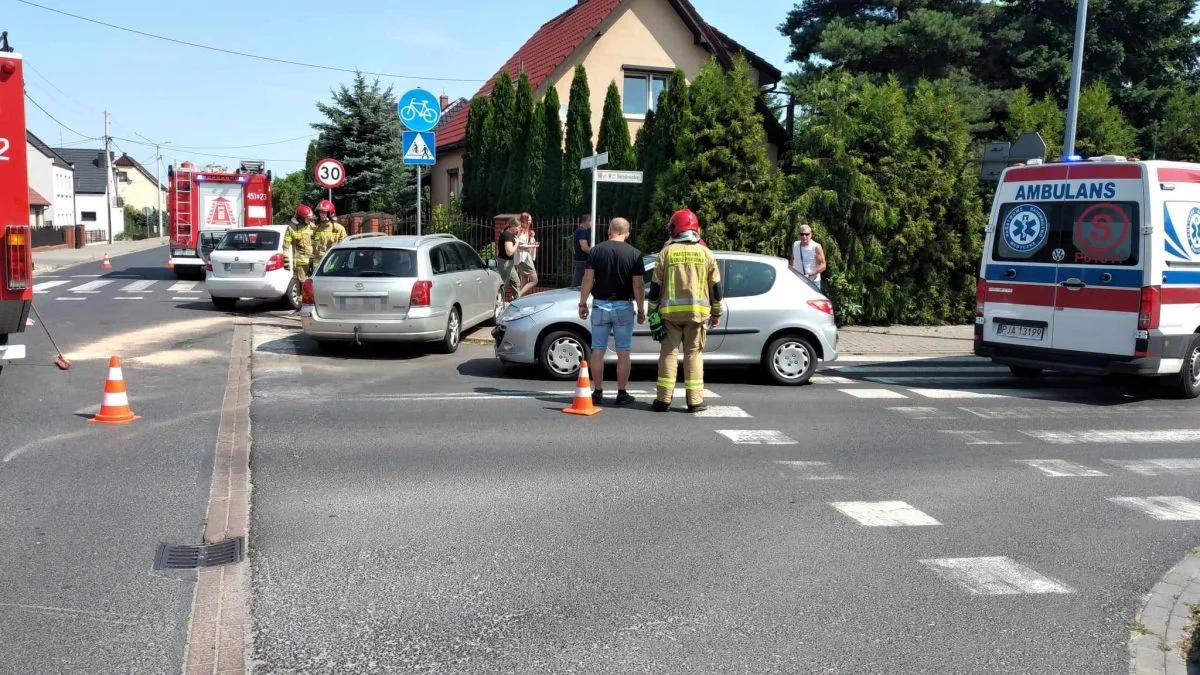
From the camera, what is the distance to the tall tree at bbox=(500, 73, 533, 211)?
24.2 meters

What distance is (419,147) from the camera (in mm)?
14234

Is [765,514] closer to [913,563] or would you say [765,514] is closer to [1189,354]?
[913,563]

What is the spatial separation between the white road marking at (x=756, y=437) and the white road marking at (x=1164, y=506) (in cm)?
242

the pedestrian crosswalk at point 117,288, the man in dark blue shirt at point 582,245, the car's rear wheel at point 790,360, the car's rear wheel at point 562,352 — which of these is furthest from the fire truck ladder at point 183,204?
the car's rear wheel at point 790,360

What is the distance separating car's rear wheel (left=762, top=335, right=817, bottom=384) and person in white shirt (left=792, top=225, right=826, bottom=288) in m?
3.82

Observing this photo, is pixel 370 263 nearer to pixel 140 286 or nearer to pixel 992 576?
pixel 992 576

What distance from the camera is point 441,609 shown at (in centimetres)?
453

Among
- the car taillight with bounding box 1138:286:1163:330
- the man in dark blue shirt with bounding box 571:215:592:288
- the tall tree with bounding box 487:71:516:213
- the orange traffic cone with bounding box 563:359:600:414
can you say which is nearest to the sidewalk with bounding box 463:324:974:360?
the man in dark blue shirt with bounding box 571:215:592:288

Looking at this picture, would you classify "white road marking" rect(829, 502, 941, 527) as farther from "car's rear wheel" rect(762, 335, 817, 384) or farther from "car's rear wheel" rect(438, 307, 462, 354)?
"car's rear wheel" rect(438, 307, 462, 354)

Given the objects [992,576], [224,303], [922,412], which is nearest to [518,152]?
[224,303]

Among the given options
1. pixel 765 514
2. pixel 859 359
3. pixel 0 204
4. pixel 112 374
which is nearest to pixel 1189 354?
pixel 859 359

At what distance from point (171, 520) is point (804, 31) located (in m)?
32.1

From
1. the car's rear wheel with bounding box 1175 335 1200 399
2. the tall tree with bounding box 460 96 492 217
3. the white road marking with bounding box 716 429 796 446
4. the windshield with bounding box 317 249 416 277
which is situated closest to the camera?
the white road marking with bounding box 716 429 796 446

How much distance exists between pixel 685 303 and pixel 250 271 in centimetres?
1048
